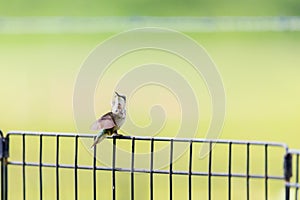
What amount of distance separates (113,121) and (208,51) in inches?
143

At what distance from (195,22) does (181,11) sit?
0.32 m

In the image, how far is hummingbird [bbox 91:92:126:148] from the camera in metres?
1.20

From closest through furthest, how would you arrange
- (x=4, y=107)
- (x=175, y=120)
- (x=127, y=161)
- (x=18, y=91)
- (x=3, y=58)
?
(x=127, y=161) < (x=175, y=120) < (x=4, y=107) < (x=18, y=91) < (x=3, y=58)

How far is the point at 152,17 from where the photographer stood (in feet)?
17.4

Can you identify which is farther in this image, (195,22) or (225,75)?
(195,22)

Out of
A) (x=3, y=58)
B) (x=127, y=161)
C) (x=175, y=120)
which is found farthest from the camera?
(x=3, y=58)

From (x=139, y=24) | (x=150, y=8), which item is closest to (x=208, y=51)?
(x=139, y=24)

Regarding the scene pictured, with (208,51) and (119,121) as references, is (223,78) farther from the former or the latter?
(119,121)

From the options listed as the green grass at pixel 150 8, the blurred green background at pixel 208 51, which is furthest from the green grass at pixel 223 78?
the green grass at pixel 150 8

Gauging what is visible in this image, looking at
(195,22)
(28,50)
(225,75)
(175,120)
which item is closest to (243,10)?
(195,22)

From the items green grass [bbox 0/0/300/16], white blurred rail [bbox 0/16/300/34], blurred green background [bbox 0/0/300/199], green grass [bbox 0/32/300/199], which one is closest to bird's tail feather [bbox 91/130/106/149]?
green grass [bbox 0/32/300/199]

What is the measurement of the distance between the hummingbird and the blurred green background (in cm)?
203

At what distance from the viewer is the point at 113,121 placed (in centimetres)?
121

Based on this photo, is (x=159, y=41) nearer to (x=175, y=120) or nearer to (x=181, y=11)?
(x=181, y=11)
